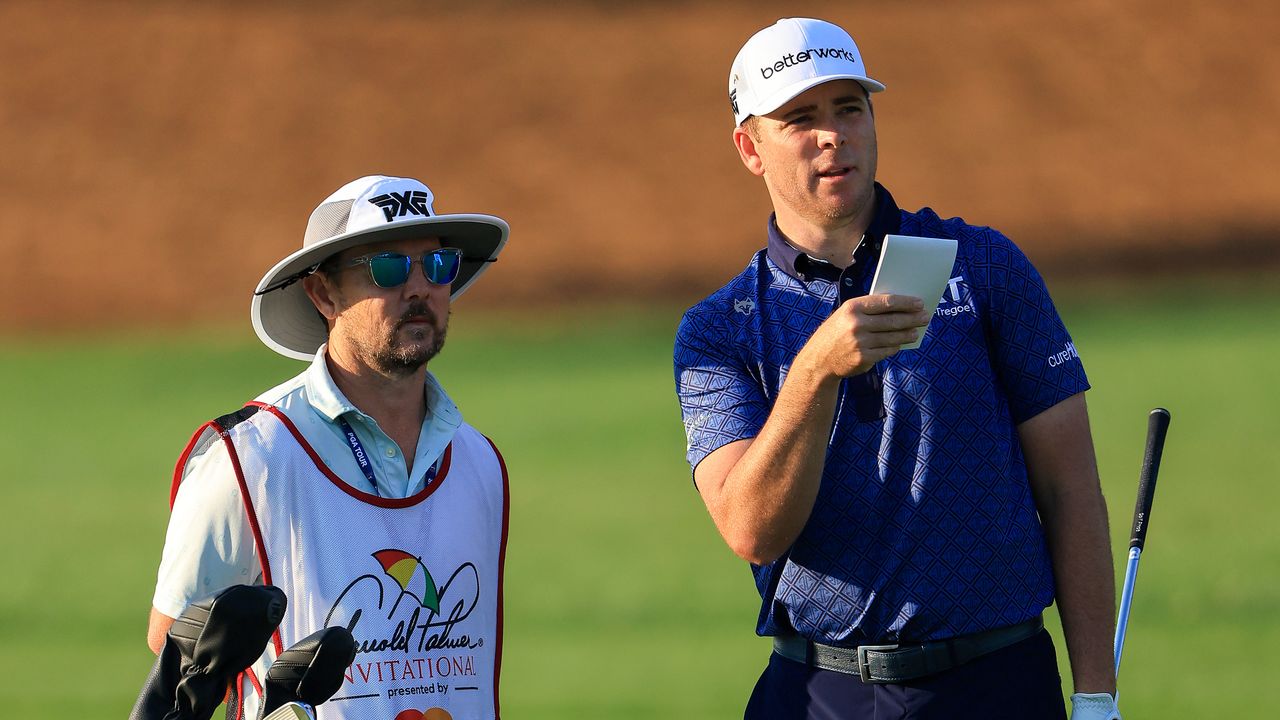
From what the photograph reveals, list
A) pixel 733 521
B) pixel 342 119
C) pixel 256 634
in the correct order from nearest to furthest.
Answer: pixel 256 634
pixel 733 521
pixel 342 119

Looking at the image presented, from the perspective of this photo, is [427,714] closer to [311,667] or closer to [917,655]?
[311,667]

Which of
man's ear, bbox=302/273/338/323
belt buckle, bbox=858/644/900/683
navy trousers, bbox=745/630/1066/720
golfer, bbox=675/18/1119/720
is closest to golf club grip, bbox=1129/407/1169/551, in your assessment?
golfer, bbox=675/18/1119/720

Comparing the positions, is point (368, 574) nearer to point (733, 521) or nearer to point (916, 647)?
Answer: point (733, 521)

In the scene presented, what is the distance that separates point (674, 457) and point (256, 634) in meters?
14.3

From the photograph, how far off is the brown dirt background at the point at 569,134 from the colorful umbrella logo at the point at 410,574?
25.0 m

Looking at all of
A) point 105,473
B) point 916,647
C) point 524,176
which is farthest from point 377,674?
point 524,176

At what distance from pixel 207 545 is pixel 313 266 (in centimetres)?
81

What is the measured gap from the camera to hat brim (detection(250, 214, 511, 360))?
166 inches

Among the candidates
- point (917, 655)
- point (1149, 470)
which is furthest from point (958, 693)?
point (1149, 470)

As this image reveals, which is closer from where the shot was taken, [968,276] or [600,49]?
[968,276]

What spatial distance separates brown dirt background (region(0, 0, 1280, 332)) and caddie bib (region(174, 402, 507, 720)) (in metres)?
24.9

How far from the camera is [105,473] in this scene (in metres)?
17.8

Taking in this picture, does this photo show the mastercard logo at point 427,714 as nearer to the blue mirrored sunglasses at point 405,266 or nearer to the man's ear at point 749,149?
the blue mirrored sunglasses at point 405,266

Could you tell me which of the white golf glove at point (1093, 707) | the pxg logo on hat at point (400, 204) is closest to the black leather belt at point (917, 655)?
the white golf glove at point (1093, 707)
